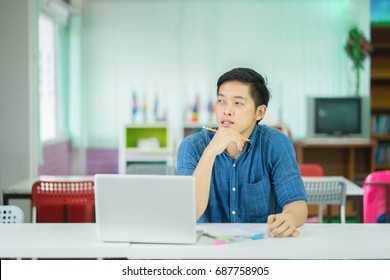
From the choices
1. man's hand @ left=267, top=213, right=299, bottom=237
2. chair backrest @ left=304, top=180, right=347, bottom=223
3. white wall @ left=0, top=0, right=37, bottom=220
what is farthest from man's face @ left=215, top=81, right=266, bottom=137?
white wall @ left=0, top=0, right=37, bottom=220

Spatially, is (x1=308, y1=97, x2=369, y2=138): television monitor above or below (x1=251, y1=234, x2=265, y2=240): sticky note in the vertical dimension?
above

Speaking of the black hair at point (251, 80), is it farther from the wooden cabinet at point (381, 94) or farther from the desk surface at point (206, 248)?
the wooden cabinet at point (381, 94)

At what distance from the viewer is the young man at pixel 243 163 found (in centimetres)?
301

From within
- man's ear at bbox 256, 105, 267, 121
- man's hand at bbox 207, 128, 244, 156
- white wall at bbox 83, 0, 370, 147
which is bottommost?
man's hand at bbox 207, 128, 244, 156

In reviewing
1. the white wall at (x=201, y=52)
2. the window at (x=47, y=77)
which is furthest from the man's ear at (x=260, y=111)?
the white wall at (x=201, y=52)

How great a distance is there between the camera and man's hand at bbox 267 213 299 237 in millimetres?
2557

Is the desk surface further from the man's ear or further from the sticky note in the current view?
the man's ear

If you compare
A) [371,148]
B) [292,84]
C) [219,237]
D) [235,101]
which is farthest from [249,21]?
[219,237]

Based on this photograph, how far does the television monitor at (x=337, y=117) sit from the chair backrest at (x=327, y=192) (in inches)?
160

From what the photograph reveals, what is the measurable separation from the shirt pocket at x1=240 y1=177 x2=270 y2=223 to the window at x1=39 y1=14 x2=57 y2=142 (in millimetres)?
5343

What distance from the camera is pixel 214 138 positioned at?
9.54 feet

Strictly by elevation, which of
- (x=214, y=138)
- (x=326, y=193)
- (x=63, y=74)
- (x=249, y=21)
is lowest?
(x=326, y=193)

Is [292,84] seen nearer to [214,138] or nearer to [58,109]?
[58,109]
